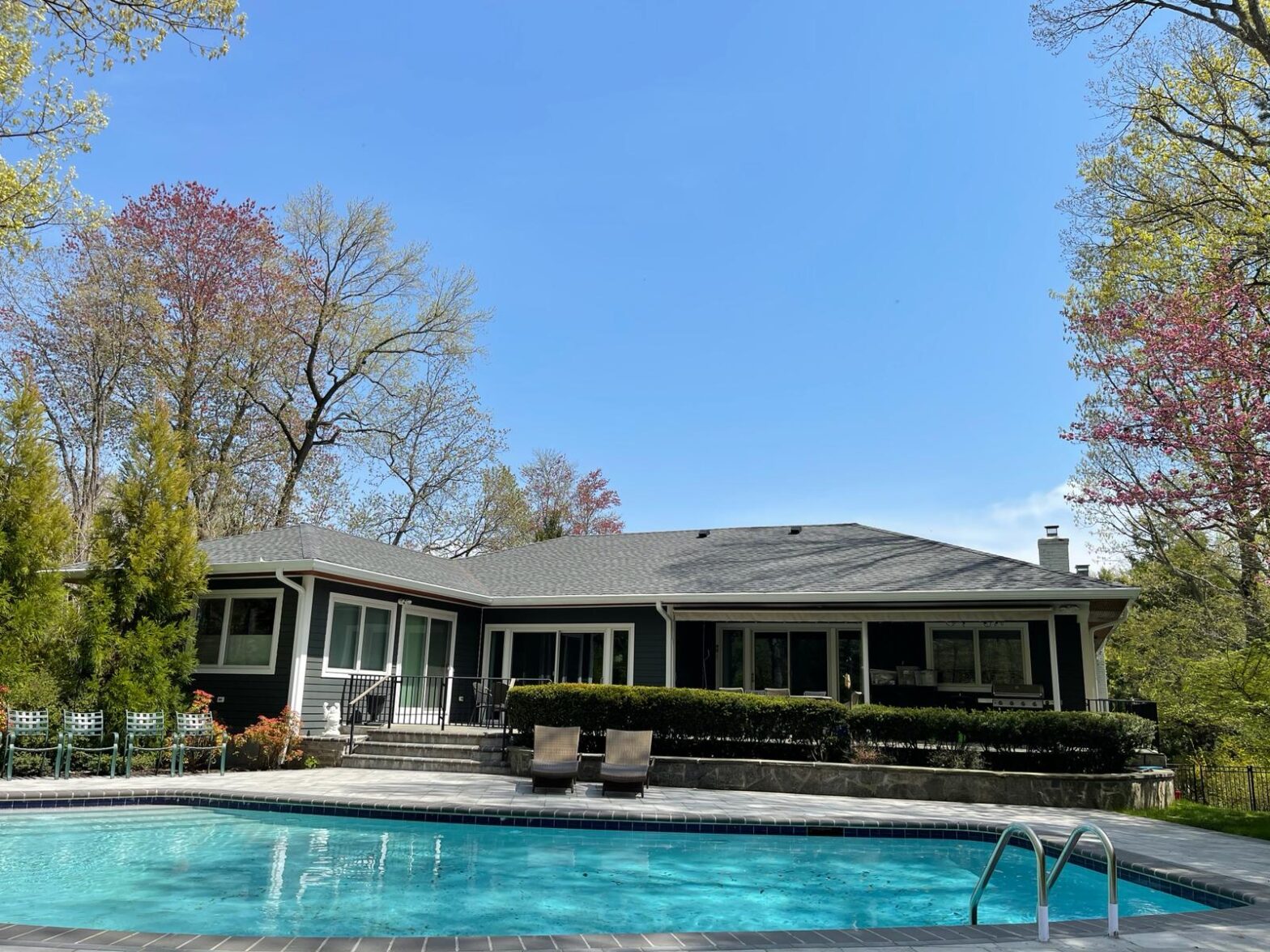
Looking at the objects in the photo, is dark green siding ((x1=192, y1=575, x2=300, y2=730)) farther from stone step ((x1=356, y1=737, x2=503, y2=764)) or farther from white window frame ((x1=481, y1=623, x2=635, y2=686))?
white window frame ((x1=481, y1=623, x2=635, y2=686))

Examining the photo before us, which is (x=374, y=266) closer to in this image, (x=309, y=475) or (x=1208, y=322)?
(x=309, y=475)

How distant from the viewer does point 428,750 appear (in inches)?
563

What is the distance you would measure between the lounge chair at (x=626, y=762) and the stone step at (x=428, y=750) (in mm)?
2967

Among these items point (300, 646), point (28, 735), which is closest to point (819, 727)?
point (300, 646)

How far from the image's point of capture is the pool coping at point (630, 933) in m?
4.54

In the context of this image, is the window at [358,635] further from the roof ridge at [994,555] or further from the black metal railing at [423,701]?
the roof ridge at [994,555]

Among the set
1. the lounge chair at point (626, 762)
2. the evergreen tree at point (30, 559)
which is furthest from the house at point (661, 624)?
the lounge chair at point (626, 762)

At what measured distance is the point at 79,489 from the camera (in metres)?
24.6

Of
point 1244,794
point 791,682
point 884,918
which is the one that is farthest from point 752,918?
point 1244,794

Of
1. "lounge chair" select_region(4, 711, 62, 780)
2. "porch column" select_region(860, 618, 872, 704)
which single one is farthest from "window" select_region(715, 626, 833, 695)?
"lounge chair" select_region(4, 711, 62, 780)

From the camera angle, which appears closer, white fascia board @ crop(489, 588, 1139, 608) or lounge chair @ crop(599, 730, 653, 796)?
lounge chair @ crop(599, 730, 653, 796)

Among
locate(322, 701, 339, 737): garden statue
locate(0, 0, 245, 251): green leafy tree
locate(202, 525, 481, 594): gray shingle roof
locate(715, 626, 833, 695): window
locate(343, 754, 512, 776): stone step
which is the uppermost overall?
locate(0, 0, 245, 251): green leafy tree

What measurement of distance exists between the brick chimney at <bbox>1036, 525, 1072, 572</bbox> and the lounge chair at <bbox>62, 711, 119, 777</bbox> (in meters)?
16.8

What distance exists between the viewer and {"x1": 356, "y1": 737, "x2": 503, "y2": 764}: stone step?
1403 cm
